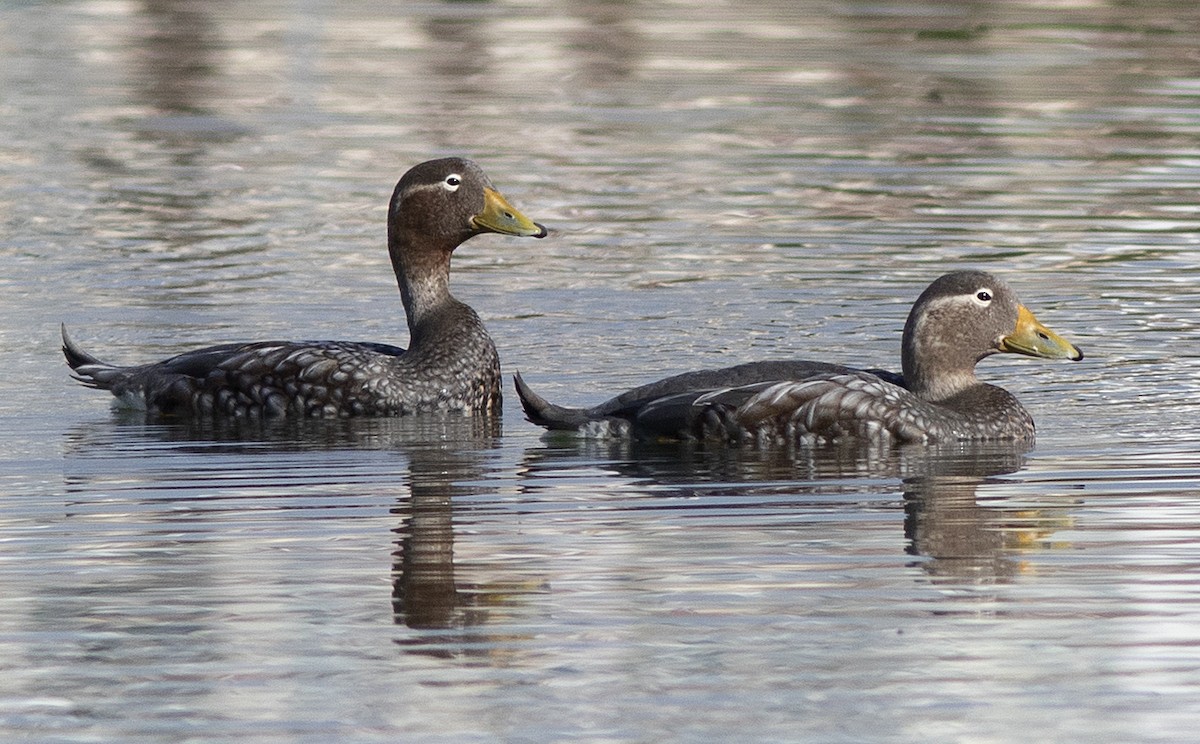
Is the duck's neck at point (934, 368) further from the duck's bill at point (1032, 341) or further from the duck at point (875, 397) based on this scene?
the duck's bill at point (1032, 341)

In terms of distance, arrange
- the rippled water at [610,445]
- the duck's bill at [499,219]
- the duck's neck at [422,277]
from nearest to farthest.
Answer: the rippled water at [610,445] → the duck's bill at [499,219] → the duck's neck at [422,277]

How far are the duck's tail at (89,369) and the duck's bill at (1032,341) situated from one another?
4.56 meters

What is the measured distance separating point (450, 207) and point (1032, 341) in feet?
10.4

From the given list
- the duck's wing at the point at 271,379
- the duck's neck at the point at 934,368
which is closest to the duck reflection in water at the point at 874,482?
the duck's neck at the point at 934,368

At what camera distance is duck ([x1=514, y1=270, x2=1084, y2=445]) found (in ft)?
36.5

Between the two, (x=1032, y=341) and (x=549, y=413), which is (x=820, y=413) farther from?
(x=549, y=413)

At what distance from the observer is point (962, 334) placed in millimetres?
11430

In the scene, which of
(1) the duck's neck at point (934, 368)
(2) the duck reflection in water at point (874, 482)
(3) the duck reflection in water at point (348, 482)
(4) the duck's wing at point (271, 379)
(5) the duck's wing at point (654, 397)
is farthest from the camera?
(4) the duck's wing at point (271, 379)

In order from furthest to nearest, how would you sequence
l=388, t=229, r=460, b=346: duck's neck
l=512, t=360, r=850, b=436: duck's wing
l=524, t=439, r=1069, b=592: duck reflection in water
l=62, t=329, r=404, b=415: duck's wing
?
l=388, t=229, r=460, b=346: duck's neck → l=62, t=329, r=404, b=415: duck's wing → l=512, t=360, r=850, b=436: duck's wing → l=524, t=439, r=1069, b=592: duck reflection in water

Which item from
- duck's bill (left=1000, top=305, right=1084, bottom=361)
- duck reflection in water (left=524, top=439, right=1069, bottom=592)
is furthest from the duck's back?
duck's bill (left=1000, top=305, right=1084, bottom=361)

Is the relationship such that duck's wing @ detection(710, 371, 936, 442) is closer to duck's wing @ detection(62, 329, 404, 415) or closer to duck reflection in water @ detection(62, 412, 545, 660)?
duck reflection in water @ detection(62, 412, 545, 660)

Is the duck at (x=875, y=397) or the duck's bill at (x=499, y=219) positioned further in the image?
the duck's bill at (x=499, y=219)

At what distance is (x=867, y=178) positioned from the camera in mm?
20969

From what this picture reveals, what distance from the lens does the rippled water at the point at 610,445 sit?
7.09 meters
